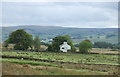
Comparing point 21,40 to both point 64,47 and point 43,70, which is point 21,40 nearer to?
point 64,47

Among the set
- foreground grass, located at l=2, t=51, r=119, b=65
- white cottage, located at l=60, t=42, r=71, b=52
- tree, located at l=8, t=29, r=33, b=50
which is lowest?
foreground grass, located at l=2, t=51, r=119, b=65

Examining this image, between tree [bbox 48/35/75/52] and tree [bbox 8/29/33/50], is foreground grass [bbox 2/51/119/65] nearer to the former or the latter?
tree [bbox 48/35/75/52]

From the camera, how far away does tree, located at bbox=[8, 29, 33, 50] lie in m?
96.5

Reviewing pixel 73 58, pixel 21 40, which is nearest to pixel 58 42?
pixel 21 40

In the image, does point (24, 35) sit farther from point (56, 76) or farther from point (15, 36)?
point (56, 76)

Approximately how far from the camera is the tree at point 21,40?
Result: 317 ft

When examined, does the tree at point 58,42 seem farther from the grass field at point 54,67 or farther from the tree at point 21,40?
the grass field at point 54,67

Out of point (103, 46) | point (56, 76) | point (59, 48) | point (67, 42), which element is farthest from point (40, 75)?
point (103, 46)

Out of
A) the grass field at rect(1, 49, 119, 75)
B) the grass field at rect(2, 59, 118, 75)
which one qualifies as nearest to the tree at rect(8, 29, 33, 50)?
the grass field at rect(1, 49, 119, 75)

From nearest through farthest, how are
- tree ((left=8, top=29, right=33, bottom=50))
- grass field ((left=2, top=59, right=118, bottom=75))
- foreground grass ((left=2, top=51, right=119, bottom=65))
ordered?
grass field ((left=2, top=59, right=118, bottom=75)) → foreground grass ((left=2, top=51, right=119, bottom=65)) → tree ((left=8, top=29, right=33, bottom=50))

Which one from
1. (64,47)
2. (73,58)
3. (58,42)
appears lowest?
(73,58)

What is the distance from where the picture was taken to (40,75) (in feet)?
84.9

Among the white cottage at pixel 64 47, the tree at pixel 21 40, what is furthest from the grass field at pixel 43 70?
the tree at pixel 21 40

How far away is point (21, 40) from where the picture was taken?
96500 mm
